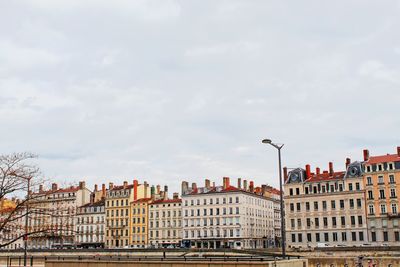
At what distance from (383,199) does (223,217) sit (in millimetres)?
34874

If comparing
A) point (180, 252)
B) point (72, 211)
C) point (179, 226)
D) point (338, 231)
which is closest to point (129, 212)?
point (179, 226)

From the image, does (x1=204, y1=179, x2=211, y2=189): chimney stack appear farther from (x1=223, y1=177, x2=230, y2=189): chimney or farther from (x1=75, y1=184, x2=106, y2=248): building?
(x1=75, y1=184, x2=106, y2=248): building

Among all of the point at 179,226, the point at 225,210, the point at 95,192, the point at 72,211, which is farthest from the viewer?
the point at 95,192

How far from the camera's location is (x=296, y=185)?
307 feet

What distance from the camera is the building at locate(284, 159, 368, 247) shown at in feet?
282

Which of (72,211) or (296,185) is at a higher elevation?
(296,185)

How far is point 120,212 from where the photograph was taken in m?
118

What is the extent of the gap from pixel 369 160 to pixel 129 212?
5751cm

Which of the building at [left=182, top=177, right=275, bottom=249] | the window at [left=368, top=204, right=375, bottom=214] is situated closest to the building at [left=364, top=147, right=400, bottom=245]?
the window at [left=368, top=204, right=375, bottom=214]

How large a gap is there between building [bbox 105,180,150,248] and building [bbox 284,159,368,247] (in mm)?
39810

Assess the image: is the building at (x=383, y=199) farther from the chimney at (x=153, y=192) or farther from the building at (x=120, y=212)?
the building at (x=120, y=212)

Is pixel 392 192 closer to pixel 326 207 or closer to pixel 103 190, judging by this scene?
pixel 326 207

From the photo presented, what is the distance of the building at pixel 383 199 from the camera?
82.1m

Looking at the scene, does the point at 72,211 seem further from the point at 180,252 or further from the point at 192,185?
the point at 192,185
